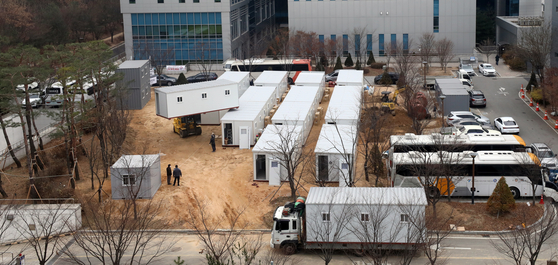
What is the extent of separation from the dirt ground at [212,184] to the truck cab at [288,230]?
410 centimetres

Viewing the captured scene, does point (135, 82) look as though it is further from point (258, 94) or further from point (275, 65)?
point (275, 65)

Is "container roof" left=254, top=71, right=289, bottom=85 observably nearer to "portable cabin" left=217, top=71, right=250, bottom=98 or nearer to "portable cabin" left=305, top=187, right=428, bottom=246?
"portable cabin" left=217, top=71, right=250, bottom=98

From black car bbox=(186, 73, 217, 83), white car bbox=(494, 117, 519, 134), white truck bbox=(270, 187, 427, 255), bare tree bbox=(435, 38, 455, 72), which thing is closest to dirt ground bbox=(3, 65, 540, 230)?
white car bbox=(494, 117, 519, 134)

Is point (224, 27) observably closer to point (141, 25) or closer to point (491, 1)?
point (141, 25)

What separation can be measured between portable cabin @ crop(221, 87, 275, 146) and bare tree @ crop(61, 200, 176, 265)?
9.64 m

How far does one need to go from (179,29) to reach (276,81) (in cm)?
2204

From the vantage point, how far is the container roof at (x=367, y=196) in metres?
25.3

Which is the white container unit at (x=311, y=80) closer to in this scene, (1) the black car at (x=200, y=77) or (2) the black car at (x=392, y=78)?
(2) the black car at (x=392, y=78)

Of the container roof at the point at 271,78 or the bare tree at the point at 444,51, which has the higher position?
the bare tree at the point at 444,51

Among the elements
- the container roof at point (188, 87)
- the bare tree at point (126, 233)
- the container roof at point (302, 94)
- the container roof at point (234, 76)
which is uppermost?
the container roof at point (188, 87)

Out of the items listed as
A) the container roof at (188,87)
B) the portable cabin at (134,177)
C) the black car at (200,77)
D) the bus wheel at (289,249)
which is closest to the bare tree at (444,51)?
the black car at (200,77)

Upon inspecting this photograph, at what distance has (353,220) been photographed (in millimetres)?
25375

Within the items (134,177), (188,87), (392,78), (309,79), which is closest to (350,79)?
(309,79)

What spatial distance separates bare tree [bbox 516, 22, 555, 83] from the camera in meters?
56.1
